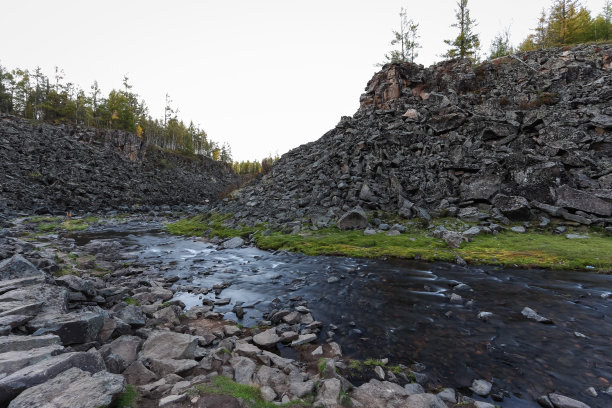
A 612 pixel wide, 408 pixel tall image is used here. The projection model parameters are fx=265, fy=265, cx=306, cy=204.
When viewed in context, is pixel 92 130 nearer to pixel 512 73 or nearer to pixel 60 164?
pixel 60 164

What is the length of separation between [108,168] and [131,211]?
1940 centimetres

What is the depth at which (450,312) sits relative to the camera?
979cm

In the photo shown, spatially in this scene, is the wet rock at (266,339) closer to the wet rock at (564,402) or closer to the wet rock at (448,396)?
the wet rock at (448,396)

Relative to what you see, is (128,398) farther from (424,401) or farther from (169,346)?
(424,401)

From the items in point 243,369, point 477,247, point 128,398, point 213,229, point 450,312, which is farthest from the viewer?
point 213,229

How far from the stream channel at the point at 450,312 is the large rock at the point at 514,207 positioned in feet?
29.9

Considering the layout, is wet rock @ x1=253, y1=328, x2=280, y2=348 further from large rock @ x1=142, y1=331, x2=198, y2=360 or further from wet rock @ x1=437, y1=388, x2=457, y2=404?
wet rock @ x1=437, y1=388, x2=457, y2=404

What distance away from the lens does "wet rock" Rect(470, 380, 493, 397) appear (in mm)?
5950

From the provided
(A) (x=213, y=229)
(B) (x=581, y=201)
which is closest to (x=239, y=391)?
(A) (x=213, y=229)

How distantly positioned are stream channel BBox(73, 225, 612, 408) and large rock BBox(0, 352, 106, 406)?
4.50 m

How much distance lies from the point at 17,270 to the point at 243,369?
10096 mm

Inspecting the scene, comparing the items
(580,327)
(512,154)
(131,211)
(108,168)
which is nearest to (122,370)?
(580,327)

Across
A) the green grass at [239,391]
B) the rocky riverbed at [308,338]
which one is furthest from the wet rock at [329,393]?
the green grass at [239,391]

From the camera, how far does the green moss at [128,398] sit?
4357 millimetres
